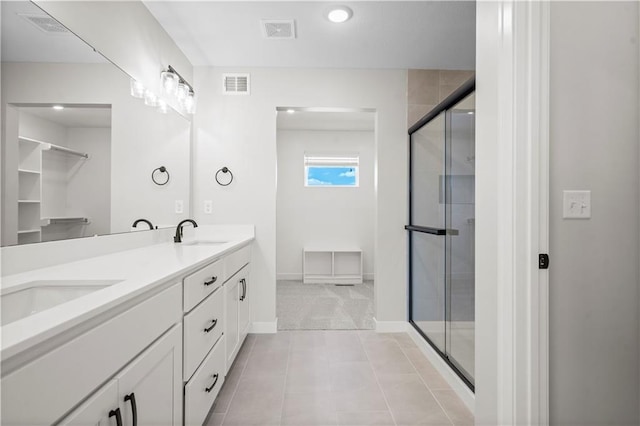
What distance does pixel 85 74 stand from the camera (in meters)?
1.51

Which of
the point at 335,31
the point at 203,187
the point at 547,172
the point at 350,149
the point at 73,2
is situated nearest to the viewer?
the point at 547,172

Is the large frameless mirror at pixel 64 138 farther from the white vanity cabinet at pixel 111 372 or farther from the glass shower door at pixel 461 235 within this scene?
the glass shower door at pixel 461 235

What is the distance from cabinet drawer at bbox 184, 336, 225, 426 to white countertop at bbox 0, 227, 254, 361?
49 centimetres

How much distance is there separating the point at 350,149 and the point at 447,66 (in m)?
2.36

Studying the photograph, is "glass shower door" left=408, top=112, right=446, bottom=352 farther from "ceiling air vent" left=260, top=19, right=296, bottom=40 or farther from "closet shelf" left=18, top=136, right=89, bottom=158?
"closet shelf" left=18, top=136, right=89, bottom=158

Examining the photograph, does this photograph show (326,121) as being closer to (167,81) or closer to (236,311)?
(167,81)

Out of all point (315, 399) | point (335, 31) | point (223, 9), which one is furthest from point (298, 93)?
point (315, 399)

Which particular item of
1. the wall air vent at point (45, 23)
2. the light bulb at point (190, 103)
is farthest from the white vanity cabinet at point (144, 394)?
the light bulb at point (190, 103)

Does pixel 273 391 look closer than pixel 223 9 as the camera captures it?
Yes

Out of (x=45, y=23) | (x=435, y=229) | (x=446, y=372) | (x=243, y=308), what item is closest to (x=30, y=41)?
(x=45, y=23)

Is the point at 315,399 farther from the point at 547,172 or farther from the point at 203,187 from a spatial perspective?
the point at 203,187

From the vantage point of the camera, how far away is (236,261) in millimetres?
2170

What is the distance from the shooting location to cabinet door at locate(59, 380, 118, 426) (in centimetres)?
67

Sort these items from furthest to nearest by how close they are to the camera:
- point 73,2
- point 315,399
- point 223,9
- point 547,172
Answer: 1. point 223,9
2. point 315,399
3. point 73,2
4. point 547,172
